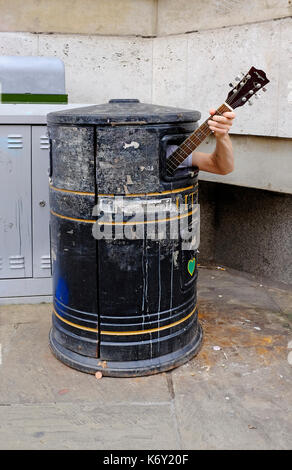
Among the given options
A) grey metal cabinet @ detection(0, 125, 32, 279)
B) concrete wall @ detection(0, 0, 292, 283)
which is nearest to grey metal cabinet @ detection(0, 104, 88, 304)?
grey metal cabinet @ detection(0, 125, 32, 279)

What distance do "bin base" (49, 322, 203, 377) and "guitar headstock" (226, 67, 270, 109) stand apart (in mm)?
1682

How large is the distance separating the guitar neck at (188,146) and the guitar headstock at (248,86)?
4.6 inches

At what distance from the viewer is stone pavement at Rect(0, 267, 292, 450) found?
8.53 ft

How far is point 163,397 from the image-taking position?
9.78 feet

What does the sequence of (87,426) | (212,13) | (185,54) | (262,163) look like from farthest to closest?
(185,54), (212,13), (262,163), (87,426)

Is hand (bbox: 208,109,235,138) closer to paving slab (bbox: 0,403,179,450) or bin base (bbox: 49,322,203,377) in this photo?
bin base (bbox: 49,322,203,377)

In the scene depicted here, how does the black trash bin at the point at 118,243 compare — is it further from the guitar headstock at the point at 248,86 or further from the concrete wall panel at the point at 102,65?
the concrete wall panel at the point at 102,65

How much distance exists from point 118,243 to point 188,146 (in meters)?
0.74

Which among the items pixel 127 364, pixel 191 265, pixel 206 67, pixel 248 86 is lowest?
pixel 127 364

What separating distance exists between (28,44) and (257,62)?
2319 mm

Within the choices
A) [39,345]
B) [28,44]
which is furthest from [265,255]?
[28,44]

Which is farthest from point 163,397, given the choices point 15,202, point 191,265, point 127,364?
point 15,202

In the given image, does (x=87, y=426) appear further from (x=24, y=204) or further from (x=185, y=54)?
(x=185, y=54)

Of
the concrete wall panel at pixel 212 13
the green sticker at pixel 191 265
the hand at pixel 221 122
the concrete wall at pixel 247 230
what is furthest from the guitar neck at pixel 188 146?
the concrete wall at pixel 247 230
